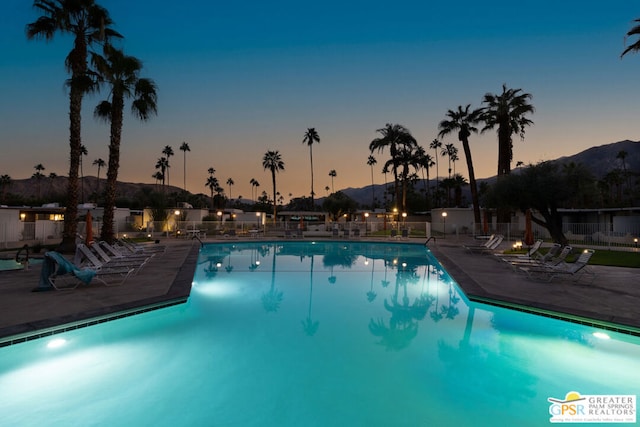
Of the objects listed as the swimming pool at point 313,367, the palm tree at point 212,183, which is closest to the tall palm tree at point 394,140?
the swimming pool at point 313,367

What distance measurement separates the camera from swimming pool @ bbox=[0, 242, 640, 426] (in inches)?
Result: 147

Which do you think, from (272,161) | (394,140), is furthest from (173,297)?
(272,161)

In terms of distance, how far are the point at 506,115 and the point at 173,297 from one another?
2656 centimetres

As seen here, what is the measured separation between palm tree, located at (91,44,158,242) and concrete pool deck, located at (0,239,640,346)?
672 cm

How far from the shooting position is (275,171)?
54094mm

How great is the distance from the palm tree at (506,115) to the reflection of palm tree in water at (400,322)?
2005cm

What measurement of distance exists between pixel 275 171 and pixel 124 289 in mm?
47356

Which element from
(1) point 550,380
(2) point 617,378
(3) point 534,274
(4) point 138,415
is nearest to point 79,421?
(4) point 138,415

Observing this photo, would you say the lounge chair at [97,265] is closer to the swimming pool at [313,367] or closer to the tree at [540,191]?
the swimming pool at [313,367]

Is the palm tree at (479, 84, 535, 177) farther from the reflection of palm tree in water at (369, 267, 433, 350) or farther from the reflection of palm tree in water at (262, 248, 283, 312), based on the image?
the reflection of palm tree in water at (262, 248, 283, 312)

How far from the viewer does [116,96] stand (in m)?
15.4

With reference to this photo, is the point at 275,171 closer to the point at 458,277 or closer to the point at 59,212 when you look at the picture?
the point at 59,212

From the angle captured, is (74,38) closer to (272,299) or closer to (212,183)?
(272,299)

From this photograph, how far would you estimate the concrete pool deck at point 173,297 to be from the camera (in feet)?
18.0
